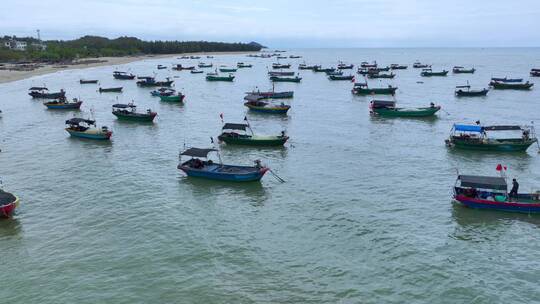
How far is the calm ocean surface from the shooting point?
66.3ft

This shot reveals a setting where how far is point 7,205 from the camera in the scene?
26250 millimetres

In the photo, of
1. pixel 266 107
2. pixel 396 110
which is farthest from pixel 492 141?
pixel 266 107

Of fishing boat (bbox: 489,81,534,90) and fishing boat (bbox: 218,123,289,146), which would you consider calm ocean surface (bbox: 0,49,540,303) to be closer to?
fishing boat (bbox: 218,123,289,146)

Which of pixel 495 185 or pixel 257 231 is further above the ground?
pixel 495 185

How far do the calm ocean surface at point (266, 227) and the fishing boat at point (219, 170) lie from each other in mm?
676

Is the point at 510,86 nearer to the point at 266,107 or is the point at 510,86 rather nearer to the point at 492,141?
the point at 266,107

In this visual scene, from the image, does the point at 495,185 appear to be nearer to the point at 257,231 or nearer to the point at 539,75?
the point at 257,231

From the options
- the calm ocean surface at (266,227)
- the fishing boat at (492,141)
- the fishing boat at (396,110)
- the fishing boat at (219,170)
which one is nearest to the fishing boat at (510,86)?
the fishing boat at (396,110)

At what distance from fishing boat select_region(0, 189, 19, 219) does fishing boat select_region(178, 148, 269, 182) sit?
38.1ft

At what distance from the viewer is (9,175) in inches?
1411

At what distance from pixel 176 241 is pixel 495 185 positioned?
19471 mm

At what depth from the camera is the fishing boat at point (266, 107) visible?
64.2 metres

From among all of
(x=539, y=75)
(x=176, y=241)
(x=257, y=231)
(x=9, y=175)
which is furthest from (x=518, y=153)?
(x=539, y=75)

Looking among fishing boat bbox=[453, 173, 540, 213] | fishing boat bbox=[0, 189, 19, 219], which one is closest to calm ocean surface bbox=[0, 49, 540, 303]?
fishing boat bbox=[0, 189, 19, 219]
